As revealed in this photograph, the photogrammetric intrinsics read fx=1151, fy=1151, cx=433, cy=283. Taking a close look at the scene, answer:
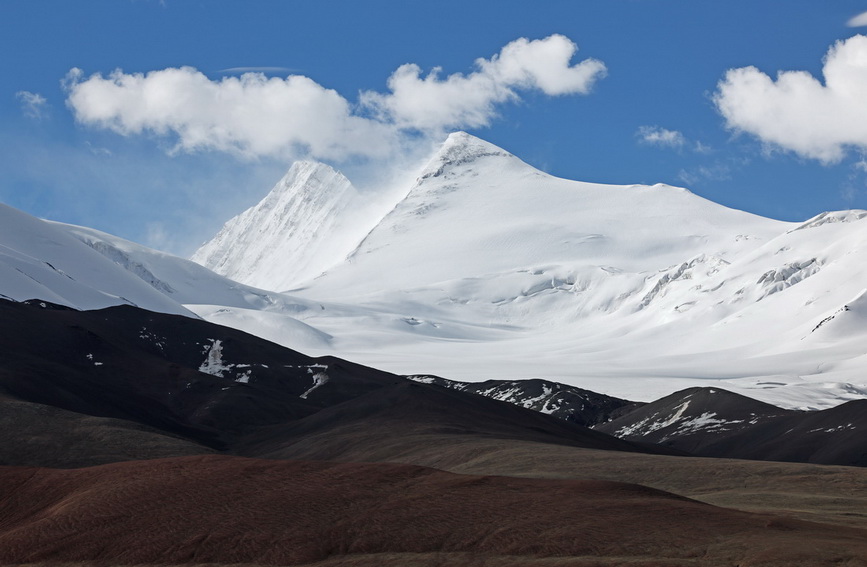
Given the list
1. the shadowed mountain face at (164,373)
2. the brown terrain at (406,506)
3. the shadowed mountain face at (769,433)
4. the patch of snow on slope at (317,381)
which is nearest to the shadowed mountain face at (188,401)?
the shadowed mountain face at (164,373)

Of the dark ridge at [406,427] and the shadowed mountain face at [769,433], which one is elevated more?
the shadowed mountain face at [769,433]

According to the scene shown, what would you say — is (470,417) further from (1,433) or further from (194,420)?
(1,433)

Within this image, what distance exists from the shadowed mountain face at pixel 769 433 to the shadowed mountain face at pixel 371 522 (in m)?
96.4

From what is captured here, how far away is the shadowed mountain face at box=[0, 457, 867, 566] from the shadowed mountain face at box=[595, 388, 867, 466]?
96395 mm

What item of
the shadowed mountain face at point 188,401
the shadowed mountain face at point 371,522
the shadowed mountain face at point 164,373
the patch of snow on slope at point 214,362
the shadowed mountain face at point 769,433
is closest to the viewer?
the shadowed mountain face at point 371,522

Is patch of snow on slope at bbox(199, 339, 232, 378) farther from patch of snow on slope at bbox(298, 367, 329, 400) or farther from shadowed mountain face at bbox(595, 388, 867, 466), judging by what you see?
shadowed mountain face at bbox(595, 388, 867, 466)

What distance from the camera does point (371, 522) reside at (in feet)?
177

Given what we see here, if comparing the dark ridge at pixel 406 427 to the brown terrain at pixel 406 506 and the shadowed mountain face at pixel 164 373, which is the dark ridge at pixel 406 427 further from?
the shadowed mountain face at pixel 164 373

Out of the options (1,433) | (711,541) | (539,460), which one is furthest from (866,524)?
(1,433)

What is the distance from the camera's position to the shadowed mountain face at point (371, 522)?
161ft

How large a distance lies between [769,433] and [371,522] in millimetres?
127373

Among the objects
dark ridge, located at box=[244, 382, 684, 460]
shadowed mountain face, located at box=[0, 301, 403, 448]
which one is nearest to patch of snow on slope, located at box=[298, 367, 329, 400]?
shadowed mountain face, located at box=[0, 301, 403, 448]

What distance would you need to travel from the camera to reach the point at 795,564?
4444cm

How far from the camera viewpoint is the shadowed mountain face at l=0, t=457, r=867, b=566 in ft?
161
